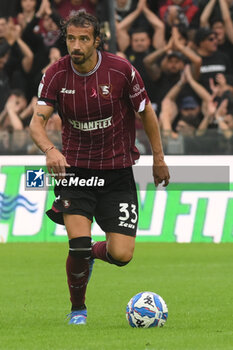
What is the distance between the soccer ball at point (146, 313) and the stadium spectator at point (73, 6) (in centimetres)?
1037

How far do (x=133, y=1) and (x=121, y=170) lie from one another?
10.1 meters

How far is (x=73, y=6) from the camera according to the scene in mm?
16625

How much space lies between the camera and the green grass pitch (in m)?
6.11

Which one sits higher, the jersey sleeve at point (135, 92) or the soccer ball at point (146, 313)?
the jersey sleeve at point (135, 92)

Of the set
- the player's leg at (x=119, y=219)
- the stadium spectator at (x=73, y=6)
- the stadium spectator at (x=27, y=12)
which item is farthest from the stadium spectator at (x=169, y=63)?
the player's leg at (x=119, y=219)

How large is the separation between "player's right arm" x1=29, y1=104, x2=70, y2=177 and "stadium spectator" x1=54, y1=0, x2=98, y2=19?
9765mm

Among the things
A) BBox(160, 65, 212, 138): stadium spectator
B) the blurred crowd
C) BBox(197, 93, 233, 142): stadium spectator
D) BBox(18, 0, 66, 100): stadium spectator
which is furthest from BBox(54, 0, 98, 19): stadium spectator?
BBox(197, 93, 233, 142): stadium spectator

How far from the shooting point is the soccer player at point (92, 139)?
696 cm

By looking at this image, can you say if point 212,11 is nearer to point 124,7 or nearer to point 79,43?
point 124,7

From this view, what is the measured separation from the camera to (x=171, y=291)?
31.4 feet

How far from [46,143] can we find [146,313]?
142 cm

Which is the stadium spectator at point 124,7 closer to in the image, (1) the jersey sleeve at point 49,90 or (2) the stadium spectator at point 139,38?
(2) the stadium spectator at point 139,38

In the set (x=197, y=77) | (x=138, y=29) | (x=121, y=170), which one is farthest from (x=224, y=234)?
(x=121, y=170)

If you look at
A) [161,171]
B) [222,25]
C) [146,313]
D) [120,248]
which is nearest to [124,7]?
[222,25]
